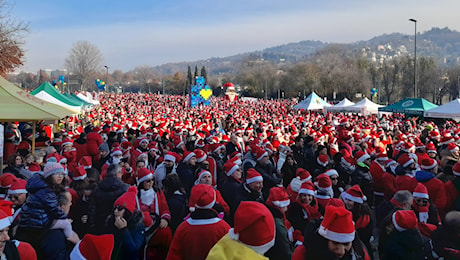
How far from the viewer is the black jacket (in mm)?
4785

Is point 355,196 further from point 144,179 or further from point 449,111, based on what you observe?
point 449,111

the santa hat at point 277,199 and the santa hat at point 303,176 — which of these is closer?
the santa hat at point 277,199

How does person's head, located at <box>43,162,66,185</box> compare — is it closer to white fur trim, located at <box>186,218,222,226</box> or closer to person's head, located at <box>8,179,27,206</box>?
person's head, located at <box>8,179,27,206</box>

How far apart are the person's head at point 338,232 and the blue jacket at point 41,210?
2560mm

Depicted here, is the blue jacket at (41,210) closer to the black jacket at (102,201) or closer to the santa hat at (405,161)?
the black jacket at (102,201)

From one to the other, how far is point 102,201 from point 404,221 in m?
3.26

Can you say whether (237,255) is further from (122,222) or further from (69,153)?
(69,153)

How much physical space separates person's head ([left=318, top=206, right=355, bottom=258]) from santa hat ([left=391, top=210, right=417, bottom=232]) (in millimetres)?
868

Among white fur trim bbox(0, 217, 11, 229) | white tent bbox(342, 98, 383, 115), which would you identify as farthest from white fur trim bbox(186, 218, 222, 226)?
white tent bbox(342, 98, 383, 115)

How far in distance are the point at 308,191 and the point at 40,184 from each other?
9.64 ft

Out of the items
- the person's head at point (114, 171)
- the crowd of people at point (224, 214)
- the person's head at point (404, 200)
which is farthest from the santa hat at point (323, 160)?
the person's head at point (114, 171)

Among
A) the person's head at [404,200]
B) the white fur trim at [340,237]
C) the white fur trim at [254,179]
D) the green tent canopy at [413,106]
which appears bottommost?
the green tent canopy at [413,106]

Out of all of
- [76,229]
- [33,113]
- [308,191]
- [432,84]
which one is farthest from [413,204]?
[432,84]

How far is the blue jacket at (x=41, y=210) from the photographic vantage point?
3.93 metres
